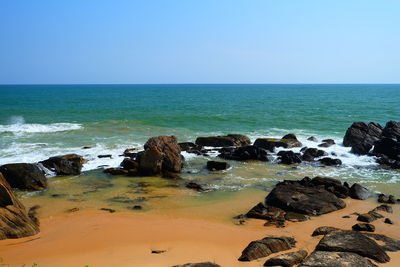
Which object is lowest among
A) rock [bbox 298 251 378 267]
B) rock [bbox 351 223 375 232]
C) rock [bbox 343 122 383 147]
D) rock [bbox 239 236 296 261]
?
rock [bbox 351 223 375 232]

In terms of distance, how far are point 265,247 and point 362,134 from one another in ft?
69.7

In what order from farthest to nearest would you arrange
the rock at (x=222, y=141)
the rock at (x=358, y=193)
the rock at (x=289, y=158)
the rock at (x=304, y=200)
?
the rock at (x=222, y=141) → the rock at (x=289, y=158) → the rock at (x=358, y=193) → the rock at (x=304, y=200)

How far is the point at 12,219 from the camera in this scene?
1241cm

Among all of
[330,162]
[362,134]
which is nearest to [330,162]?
[330,162]

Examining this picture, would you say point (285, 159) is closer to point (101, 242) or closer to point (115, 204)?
point (115, 204)

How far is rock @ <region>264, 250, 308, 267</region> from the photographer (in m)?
9.96

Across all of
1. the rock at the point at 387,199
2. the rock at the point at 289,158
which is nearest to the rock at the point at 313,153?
the rock at the point at 289,158

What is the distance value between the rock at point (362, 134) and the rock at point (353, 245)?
701 inches

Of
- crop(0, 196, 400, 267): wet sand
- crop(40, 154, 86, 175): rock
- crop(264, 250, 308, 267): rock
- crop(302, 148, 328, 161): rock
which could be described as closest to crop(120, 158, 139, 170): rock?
crop(40, 154, 86, 175): rock

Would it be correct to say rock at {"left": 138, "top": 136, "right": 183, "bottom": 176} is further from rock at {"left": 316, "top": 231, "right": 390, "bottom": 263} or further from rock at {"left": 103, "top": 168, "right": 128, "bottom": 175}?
rock at {"left": 316, "top": 231, "right": 390, "bottom": 263}

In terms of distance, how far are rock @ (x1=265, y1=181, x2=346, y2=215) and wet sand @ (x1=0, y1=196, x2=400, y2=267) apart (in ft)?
1.58

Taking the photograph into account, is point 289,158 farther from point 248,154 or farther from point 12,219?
point 12,219

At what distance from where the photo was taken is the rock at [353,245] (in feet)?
34.8

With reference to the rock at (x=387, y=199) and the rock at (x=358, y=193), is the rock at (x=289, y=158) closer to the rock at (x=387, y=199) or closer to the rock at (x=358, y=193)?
the rock at (x=358, y=193)
